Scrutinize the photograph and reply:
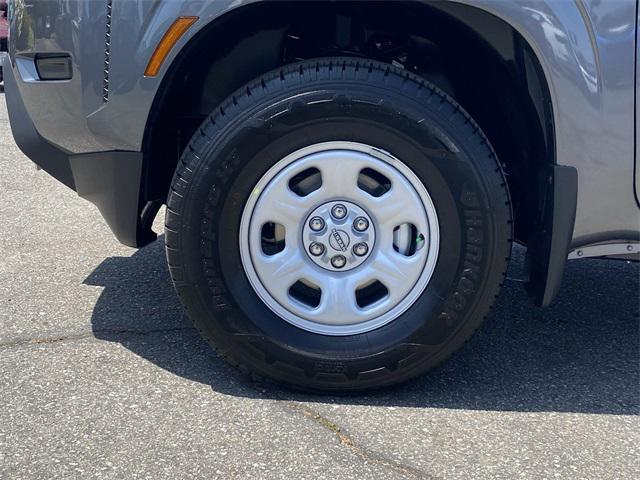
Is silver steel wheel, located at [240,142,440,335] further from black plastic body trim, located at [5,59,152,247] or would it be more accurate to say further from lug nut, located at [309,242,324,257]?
black plastic body trim, located at [5,59,152,247]

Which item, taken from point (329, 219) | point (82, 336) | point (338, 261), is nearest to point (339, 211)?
point (329, 219)

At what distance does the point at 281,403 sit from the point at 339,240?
0.53 m

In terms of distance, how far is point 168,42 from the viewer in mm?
2494

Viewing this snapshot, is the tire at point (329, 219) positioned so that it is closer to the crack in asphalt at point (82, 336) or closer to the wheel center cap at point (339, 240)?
the wheel center cap at point (339, 240)

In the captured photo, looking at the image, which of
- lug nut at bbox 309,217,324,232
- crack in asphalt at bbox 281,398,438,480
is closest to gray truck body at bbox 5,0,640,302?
lug nut at bbox 309,217,324,232

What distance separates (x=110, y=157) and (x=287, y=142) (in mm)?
555

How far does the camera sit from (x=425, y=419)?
255 cm

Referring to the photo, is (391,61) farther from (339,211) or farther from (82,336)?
(82,336)

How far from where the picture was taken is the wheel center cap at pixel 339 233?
2.61 m

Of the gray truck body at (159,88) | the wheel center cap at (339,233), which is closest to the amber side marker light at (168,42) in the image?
the gray truck body at (159,88)

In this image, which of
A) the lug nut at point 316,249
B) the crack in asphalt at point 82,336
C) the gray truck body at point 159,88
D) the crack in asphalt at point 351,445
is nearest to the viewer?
the crack in asphalt at point 351,445

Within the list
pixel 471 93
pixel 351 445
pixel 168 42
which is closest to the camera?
pixel 351 445

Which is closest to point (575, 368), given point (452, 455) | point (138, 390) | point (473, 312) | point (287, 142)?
point (473, 312)

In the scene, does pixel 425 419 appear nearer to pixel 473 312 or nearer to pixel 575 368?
pixel 473 312
